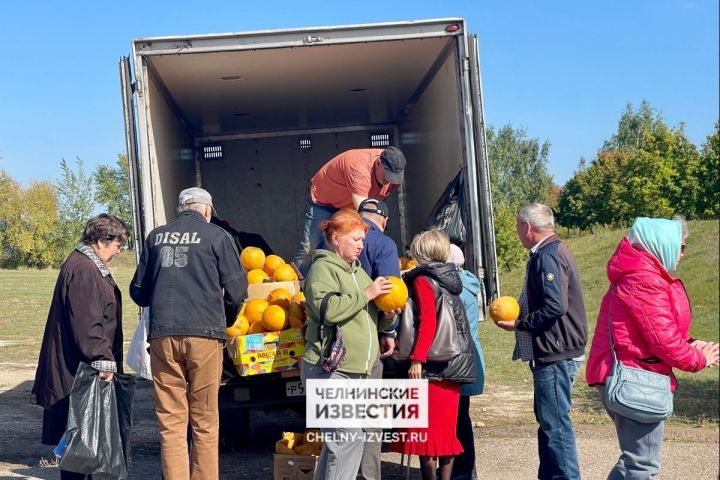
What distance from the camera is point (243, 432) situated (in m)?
7.31

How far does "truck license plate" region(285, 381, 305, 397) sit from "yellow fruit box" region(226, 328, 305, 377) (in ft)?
1.47

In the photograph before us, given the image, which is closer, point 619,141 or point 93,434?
point 93,434

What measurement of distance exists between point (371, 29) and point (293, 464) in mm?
3294

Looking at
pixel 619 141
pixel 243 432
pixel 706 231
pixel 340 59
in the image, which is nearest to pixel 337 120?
pixel 340 59

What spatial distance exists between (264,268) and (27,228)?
182 ft

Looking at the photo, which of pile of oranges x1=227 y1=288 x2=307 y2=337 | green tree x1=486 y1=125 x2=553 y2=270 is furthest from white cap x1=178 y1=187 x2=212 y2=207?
green tree x1=486 y1=125 x2=553 y2=270

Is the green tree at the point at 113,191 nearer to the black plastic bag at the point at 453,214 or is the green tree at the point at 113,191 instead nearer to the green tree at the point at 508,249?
the green tree at the point at 508,249

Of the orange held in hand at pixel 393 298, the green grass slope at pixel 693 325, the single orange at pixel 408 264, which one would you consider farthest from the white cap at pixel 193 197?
the green grass slope at pixel 693 325

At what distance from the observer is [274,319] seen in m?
5.76

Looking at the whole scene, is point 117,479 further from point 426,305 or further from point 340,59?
point 340,59

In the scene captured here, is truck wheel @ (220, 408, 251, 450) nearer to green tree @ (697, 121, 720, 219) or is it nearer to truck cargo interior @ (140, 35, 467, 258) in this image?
truck cargo interior @ (140, 35, 467, 258)

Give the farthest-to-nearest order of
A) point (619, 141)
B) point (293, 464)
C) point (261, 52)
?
point (619, 141)
point (261, 52)
point (293, 464)

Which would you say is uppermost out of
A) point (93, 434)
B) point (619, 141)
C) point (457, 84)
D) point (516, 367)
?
point (619, 141)

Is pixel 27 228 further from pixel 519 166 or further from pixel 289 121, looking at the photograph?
pixel 289 121
